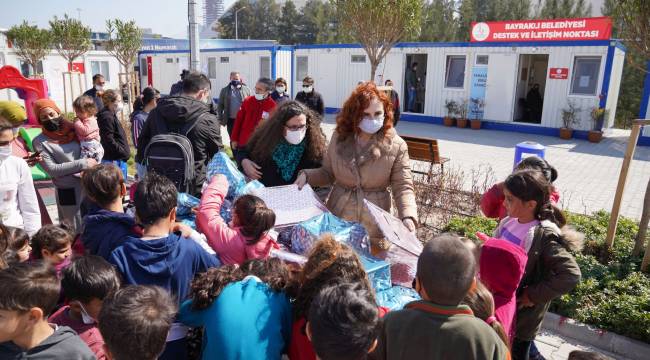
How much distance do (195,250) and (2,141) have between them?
193cm

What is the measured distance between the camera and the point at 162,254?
2.23m

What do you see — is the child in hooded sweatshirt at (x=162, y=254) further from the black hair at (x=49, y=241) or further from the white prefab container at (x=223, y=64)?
the white prefab container at (x=223, y=64)

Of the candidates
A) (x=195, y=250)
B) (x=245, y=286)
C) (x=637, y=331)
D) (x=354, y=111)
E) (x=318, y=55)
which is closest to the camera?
(x=245, y=286)

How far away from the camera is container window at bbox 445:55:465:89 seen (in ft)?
59.4

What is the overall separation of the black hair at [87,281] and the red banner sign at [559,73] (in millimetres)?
16616

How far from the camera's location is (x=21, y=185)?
343 centimetres

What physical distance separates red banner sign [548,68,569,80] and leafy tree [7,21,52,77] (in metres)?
19.1

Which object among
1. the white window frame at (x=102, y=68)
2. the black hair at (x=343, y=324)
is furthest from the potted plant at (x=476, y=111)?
the white window frame at (x=102, y=68)

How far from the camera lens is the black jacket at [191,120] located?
3.92 meters

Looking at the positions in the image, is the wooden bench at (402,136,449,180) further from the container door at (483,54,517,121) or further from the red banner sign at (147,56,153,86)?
the red banner sign at (147,56,153,86)

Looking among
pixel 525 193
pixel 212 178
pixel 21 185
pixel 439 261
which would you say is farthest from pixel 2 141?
pixel 525 193

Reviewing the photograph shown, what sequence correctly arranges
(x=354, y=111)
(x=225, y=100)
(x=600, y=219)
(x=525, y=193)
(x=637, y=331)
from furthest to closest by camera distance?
(x=225, y=100) → (x=600, y=219) → (x=637, y=331) → (x=354, y=111) → (x=525, y=193)

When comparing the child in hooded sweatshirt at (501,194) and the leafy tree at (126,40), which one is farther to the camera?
the leafy tree at (126,40)

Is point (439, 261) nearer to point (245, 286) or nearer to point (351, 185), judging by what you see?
point (245, 286)
